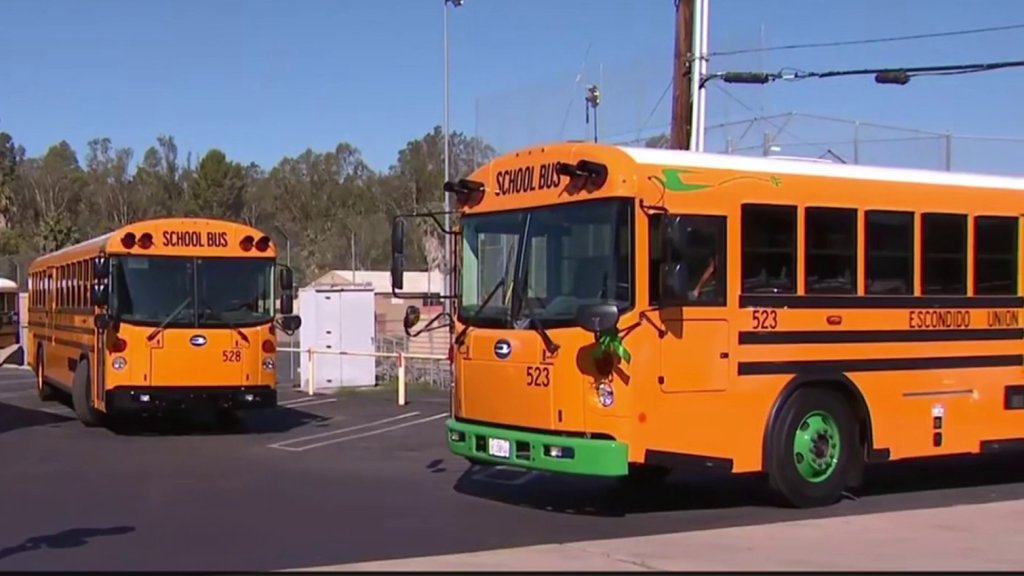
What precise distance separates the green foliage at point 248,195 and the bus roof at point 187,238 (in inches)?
2404

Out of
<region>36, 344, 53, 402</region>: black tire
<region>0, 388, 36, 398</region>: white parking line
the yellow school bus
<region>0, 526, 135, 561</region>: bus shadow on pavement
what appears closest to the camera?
<region>0, 526, 135, 561</region>: bus shadow on pavement

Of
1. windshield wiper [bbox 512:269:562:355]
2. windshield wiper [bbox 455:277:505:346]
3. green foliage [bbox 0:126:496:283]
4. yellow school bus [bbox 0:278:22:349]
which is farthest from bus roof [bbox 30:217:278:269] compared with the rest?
green foliage [bbox 0:126:496:283]

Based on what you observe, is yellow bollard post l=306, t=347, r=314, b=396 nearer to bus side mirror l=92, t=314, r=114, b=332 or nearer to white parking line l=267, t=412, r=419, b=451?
white parking line l=267, t=412, r=419, b=451

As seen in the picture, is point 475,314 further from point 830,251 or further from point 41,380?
point 41,380

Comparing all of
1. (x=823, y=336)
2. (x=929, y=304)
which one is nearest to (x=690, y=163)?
(x=823, y=336)

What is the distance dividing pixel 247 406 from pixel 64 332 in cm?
502

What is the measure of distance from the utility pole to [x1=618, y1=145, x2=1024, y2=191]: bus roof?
7799mm

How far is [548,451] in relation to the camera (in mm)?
10406

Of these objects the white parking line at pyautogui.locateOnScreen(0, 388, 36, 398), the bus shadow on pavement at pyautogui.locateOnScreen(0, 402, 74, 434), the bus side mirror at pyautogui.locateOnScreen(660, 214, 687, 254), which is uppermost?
the bus side mirror at pyautogui.locateOnScreen(660, 214, 687, 254)

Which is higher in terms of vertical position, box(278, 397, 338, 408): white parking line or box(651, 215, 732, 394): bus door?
box(651, 215, 732, 394): bus door

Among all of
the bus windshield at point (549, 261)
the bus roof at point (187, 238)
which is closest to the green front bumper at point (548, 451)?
the bus windshield at point (549, 261)

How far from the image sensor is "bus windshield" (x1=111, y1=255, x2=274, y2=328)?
17266mm

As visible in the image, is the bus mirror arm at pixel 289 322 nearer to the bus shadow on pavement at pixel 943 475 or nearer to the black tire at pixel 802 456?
the bus shadow on pavement at pixel 943 475

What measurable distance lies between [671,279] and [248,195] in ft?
308
